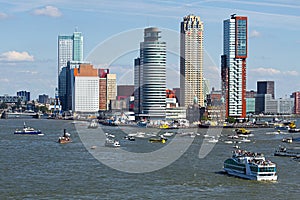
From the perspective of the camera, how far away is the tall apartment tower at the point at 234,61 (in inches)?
3056

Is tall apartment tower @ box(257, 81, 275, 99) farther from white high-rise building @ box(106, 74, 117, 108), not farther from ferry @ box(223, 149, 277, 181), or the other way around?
ferry @ box(223, 149, 277, 181)

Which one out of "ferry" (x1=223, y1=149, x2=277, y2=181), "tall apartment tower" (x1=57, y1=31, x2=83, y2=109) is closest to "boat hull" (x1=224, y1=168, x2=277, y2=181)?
"ferry" (x1=223, y1=149, x2=277, y2=181)

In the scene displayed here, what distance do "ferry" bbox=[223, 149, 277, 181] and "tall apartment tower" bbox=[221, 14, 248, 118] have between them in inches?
2142

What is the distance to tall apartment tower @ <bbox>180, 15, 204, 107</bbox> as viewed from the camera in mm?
99250

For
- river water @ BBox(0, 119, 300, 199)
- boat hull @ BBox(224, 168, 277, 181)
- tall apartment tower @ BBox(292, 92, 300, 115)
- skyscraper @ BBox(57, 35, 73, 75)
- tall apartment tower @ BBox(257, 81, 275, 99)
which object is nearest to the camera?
river water @ BBox(0, 119, 300, 199)

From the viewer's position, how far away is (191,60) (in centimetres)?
9962

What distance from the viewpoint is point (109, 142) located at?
3744 centimetres

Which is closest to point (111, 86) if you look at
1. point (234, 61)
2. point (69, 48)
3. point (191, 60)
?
point (191, 60)

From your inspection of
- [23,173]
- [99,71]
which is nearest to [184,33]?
[99,71]

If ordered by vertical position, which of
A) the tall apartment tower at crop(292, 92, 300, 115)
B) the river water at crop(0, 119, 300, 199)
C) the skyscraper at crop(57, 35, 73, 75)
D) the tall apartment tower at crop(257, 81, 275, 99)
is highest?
the skyscraper at crop(57, 35, 73, 75)

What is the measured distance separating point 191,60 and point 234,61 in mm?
21901

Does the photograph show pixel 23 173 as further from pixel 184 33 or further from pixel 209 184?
pixel 184 33

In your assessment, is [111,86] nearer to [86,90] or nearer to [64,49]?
[86,90]

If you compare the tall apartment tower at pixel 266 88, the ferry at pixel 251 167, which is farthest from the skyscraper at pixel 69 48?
the ferry at pixel 251 167
